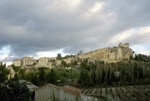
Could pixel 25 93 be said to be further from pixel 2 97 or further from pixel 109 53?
pixel 109 53

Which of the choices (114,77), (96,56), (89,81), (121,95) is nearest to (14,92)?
(121,95)

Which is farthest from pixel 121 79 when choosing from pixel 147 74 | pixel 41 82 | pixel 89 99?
pixel 89 99

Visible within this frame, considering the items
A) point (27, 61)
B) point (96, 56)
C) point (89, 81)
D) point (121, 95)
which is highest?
point (96, 56)

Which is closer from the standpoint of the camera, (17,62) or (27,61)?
(17,62)

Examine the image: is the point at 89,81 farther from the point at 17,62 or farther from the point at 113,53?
the point at 113,53

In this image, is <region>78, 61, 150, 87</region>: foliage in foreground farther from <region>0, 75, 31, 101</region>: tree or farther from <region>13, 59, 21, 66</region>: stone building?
<region>13, 59, 21, 66</region>: stone building

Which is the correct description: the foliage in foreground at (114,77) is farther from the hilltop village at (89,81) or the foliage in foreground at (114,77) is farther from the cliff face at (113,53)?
the cliff face at (113,53)

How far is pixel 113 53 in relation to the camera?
70.2 metres

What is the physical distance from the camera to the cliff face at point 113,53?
68.4 metres

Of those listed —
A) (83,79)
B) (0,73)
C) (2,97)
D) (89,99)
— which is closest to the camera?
(89,99)

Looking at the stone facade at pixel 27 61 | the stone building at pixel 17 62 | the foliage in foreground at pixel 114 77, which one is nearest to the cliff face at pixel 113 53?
the stone facade at pixel 27 61

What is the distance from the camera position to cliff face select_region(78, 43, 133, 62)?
6838cm

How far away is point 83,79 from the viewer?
90.4 feet

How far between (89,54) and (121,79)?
49.9m
